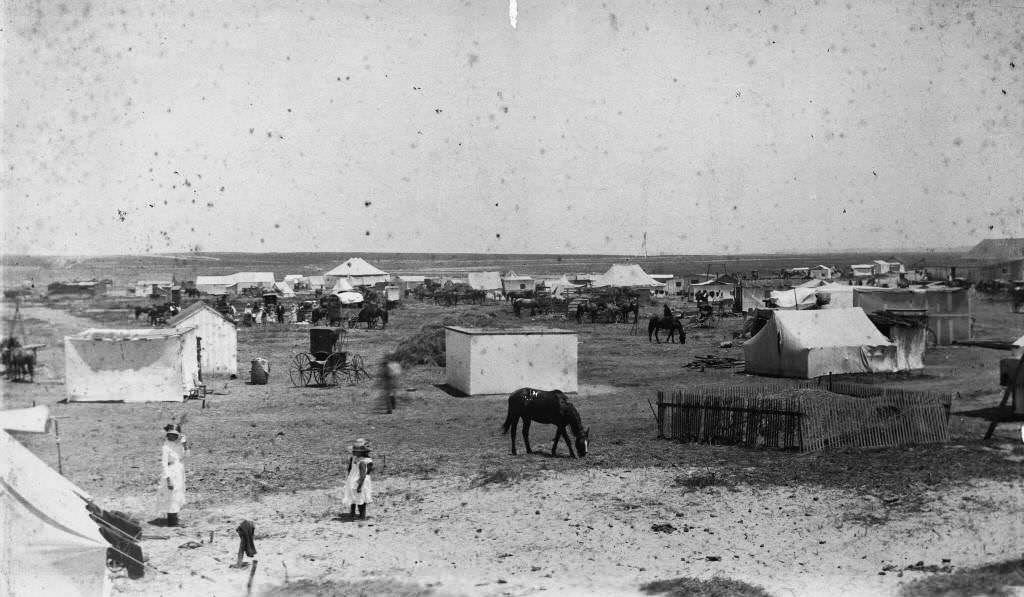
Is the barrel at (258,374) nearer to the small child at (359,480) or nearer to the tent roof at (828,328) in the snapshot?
the small child at (359,480)

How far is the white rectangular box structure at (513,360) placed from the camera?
22.1 meters

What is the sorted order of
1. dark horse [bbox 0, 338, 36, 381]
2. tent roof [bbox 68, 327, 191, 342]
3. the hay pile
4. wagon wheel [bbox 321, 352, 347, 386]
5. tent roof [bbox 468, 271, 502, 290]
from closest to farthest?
1. tent roof [bbox 68, 327, 191, 342]
2. dark horse [bbox 0, 338, 36, 381]
3. wagon wheel [bbox 321, 352, 347, 386]
4. the hay pile
5. tent roof [bbox 468, 271, 502, 290]

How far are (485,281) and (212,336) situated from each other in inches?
1907

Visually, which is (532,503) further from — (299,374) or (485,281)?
(485,281)

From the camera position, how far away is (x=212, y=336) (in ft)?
81.8

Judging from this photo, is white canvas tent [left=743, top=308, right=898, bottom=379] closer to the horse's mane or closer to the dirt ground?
the dirt ground

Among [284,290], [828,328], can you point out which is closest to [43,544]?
[828,328]

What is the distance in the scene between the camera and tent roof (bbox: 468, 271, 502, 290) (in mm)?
72000

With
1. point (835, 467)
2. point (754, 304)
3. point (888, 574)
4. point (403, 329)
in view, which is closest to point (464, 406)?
point (835, 467)

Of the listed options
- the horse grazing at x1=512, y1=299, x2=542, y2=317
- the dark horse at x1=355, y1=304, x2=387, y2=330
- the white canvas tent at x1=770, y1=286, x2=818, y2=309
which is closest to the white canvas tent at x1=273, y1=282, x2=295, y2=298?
the dark horse at x1=355, y1=304, x2=387, y2=330

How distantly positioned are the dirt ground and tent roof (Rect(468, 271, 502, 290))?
52.1 m

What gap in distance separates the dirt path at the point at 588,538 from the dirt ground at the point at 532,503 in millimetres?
33

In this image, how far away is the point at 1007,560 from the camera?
9.38 metres

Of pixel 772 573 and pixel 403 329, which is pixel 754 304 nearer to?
pixel 403 329
